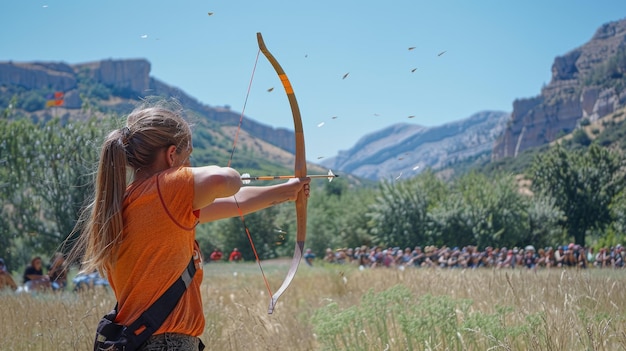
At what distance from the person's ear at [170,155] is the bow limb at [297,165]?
0.83 meters

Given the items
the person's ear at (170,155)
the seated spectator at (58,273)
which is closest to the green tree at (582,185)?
the seated spectator at (58,273)

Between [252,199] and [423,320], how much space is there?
2.19 metres

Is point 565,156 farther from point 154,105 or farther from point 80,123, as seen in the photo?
point 154,105

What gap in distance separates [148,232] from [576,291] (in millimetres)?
4528

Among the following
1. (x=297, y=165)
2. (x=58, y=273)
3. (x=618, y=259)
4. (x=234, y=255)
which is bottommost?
(x=234, y=255)

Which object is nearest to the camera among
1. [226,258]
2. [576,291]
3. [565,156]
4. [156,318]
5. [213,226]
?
[156,318]

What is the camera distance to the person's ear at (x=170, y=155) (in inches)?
102

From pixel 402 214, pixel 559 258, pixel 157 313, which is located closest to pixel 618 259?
pixel 559 258

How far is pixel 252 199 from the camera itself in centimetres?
286

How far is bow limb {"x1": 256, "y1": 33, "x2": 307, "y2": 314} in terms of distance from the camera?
3.38m

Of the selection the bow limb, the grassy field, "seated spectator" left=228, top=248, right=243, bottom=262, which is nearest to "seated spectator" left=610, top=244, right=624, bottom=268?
the grassy field

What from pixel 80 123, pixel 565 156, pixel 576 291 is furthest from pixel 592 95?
pixel 576 291

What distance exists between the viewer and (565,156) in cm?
4409

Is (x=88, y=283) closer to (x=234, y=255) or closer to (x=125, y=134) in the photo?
(x=125, y=134)
